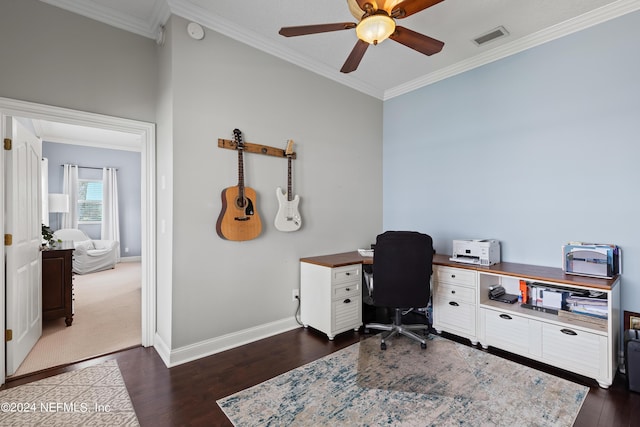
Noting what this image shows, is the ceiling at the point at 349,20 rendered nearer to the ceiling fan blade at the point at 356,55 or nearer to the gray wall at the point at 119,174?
the ceiling fan blade at the point at 356,55

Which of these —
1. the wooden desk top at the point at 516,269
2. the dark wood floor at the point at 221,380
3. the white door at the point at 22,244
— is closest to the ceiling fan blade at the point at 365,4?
the wooden desk top at the point at 516,269

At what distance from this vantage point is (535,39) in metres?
2.79

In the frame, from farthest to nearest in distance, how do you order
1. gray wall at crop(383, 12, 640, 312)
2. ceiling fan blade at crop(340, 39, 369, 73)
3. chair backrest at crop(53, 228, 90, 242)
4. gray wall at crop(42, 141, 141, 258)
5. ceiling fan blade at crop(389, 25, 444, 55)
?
gray wall at crop(42, 141, 141, 258)
chair backrest at crop(53, 228, 90, 242)
gray wall at crop(383, 12, 640, 312)
ceiling fan blade at crop(340, 39, 369, 73)
ceiling fan blade at crop(389, 25, 444, 55)

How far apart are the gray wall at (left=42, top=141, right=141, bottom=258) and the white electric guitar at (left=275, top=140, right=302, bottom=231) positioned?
6050 millimetres

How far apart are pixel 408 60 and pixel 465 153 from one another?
1196 mm

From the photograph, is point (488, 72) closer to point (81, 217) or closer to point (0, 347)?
point (0, 347)

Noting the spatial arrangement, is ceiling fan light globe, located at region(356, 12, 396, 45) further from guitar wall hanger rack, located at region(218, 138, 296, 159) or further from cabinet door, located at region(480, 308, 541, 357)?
cabinet door, located at region(480, 308, 541, 357)

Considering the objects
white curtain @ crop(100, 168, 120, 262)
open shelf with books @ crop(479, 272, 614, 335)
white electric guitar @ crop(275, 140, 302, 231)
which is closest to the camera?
open shelf with books @ crop(479, 272, 614, 335)

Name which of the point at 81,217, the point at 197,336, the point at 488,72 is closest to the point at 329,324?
the point at 197,336

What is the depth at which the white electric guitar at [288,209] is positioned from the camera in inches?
119

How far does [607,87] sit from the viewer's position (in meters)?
2.48

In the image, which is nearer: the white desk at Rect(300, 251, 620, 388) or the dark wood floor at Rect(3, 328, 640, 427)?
the dark wood floor at Rect(3, 328, 640, 427)

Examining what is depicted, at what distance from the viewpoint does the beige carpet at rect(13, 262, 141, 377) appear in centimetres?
252

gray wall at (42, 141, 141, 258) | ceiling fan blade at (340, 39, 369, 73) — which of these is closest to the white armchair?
gray wall at (42, 141, 141, 258)
